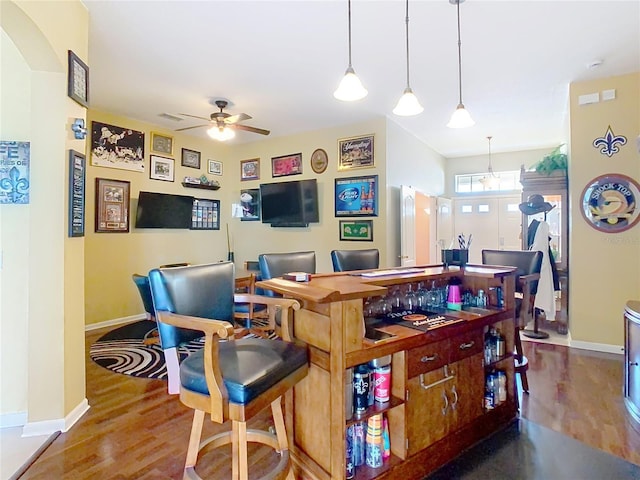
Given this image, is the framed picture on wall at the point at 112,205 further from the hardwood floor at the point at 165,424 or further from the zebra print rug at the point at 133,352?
the hardwood floor at the point at 165,424

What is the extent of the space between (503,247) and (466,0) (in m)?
5.68

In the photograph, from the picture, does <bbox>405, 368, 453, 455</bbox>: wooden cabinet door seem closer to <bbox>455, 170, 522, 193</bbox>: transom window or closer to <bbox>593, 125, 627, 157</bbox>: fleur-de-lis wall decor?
<bbox>593, 125, 627, 157</bbox>: fleur-de-lis wall decor

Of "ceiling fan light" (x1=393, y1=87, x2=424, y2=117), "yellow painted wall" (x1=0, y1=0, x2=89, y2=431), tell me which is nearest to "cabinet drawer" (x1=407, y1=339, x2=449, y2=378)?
"ceiling fan light" (x1=393, y1=87, x2=424, y2=117)

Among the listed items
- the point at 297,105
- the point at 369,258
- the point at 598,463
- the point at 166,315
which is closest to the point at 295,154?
the point at 297,105

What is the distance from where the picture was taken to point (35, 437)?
7.28 feet

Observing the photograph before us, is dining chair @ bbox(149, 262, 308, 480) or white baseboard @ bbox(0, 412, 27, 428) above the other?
dining chair @ bbox(149, 262, 308, 480)

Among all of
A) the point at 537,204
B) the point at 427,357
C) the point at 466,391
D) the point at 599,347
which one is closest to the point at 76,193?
the point at 427,357

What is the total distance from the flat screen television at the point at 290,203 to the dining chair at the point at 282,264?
2046 millimetres

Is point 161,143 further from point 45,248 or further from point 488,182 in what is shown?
point 488,182

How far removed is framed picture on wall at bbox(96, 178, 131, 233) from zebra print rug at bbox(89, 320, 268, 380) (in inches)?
54.5

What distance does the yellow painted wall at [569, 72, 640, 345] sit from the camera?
147 inches

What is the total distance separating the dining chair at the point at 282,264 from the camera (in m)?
3.29

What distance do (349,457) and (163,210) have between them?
4.76 m

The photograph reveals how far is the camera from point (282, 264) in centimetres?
341
